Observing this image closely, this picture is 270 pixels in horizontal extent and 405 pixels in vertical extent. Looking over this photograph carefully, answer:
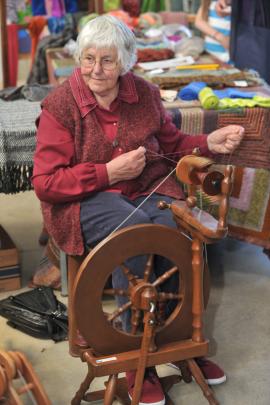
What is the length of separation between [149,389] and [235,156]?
3.25ft

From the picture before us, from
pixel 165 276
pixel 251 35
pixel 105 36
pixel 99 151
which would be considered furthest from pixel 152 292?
pixel 251 35

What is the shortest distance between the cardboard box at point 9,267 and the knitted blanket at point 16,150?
29 centimetres

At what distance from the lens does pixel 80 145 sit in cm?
196

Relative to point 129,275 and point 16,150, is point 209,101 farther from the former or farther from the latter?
point 129,275

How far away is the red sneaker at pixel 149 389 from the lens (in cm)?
185

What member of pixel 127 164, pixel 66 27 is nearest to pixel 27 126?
pixel 127 164

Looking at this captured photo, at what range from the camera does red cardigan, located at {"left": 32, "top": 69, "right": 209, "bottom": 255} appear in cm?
191

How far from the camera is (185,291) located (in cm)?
178

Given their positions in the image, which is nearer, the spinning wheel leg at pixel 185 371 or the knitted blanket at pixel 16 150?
the spinning wheel leg at pixel 185 371

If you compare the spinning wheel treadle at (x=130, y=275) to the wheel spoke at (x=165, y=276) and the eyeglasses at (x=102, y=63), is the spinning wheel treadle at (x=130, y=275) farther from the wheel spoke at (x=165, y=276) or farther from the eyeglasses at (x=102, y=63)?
the eyeglasses at (x=102, y=63)

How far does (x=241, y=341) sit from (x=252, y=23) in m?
2.08

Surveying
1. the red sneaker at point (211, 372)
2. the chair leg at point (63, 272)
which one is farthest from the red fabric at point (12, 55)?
the red sneaker at point (211, 372)

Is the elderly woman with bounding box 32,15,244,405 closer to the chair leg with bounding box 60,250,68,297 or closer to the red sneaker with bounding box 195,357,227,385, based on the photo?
the red sneaker with bounding box 195,357,227,385

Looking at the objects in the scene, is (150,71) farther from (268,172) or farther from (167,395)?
(167,395)
